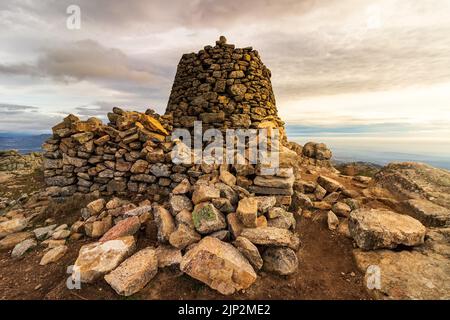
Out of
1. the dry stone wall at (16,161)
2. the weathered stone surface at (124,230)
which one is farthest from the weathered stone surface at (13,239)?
the dry stone wall at (16,161)

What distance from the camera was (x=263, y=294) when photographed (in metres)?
3.92

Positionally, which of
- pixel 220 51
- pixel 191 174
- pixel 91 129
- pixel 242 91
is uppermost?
pixel 220 51

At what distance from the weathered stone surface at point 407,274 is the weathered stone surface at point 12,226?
929cm

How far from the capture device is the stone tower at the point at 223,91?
432 inches

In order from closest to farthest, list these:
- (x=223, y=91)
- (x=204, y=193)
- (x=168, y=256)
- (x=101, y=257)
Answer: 1. (x=101, y=257)
2. (x=168, y=256)
3. (x=204, y=193)
4. (x=223, y=91)

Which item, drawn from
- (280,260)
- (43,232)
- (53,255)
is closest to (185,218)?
(280,260)

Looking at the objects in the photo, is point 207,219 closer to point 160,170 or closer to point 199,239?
point 199,239

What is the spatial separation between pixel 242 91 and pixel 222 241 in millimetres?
8540

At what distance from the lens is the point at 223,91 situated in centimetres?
1111

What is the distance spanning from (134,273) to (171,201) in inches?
78.2

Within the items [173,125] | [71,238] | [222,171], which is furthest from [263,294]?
[173,125]

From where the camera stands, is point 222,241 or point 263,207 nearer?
point 222,241

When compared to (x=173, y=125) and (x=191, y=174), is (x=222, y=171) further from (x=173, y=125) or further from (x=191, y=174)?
(x=173, y=125)

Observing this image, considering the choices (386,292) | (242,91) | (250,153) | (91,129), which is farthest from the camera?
(242,91)
